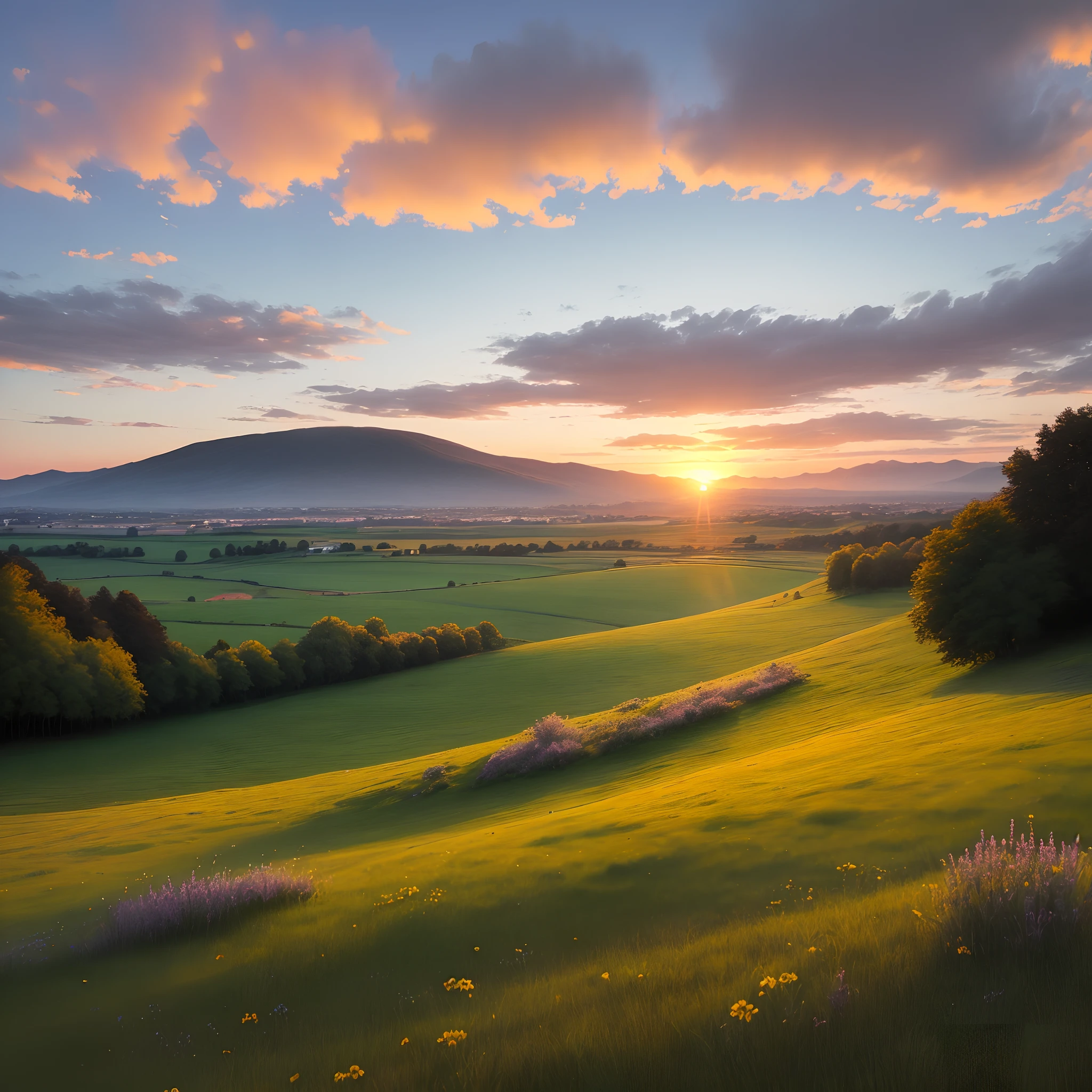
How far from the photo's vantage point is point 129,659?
163ft

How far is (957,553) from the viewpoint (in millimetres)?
27438

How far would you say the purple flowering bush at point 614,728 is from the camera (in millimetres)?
25453

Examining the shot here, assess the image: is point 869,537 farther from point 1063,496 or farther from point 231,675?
point 231,675

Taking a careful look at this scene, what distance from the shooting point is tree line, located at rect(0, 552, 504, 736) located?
44.6 meters

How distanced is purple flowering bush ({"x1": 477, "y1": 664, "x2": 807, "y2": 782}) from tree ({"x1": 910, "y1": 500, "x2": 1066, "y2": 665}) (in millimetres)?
6758

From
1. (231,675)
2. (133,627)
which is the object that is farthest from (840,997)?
(133,627)

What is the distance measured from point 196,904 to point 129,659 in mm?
47948

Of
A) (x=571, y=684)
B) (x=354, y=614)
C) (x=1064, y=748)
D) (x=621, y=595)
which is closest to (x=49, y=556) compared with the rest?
(x=354, y=614)

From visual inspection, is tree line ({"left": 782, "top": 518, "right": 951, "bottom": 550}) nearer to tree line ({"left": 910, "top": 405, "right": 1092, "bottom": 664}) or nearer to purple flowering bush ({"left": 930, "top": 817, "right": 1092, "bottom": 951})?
tree line ({"left": 910, "top": 405, "right": 1092, "bottom": 664})

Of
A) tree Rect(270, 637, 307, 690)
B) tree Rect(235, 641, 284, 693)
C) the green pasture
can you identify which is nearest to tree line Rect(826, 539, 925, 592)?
the green pasture

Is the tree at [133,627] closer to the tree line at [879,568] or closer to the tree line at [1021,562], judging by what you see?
the tree line at [1021,562]

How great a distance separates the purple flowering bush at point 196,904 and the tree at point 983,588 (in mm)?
25867

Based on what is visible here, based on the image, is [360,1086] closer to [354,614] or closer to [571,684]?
[571,684]

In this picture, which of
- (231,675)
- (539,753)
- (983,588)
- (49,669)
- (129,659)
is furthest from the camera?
(231,675)
